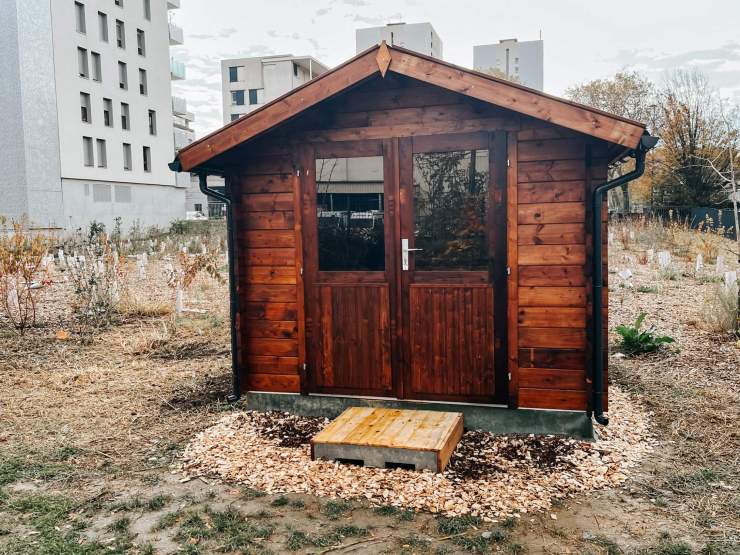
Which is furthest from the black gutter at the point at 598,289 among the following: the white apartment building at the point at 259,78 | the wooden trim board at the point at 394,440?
the white apartment building at the point at 259,78

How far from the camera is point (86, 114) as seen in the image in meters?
32.0

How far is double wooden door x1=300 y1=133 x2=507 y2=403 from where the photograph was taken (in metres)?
5.43

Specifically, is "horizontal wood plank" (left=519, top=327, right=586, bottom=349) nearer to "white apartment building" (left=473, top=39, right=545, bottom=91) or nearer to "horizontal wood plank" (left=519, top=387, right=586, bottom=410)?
"horizontal wood plank" (left=519, top=387, right=586, bottom=410)

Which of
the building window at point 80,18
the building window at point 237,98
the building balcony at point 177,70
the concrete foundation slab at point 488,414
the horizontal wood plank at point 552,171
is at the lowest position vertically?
the concrete foundation slab at point 488,414

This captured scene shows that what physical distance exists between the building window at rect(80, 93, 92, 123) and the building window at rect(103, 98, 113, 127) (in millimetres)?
1135

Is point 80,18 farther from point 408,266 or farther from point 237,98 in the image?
point 408,266

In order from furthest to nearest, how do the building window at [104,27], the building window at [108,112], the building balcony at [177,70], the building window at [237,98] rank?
the building window at [237,98], the building balcony at [177,70], the building window at [108,112], the building window at [104,27]

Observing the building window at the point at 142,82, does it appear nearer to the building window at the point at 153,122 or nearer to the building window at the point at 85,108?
the building window at the point at 153,122

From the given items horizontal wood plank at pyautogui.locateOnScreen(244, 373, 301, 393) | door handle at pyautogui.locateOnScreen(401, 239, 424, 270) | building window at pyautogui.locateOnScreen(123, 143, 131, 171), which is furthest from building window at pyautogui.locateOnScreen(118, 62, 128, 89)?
door handle at pyautogui.locateOnScreen(401, 239, 424, 270)

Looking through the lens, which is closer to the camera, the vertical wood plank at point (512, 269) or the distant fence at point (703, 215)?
the vertical wood plank at point (512, 269)

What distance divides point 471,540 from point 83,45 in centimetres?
3361

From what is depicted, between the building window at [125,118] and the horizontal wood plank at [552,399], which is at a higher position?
the building window at [125,118]

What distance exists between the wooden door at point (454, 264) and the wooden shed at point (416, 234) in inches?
0.5

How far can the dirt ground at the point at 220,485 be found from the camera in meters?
3.84
